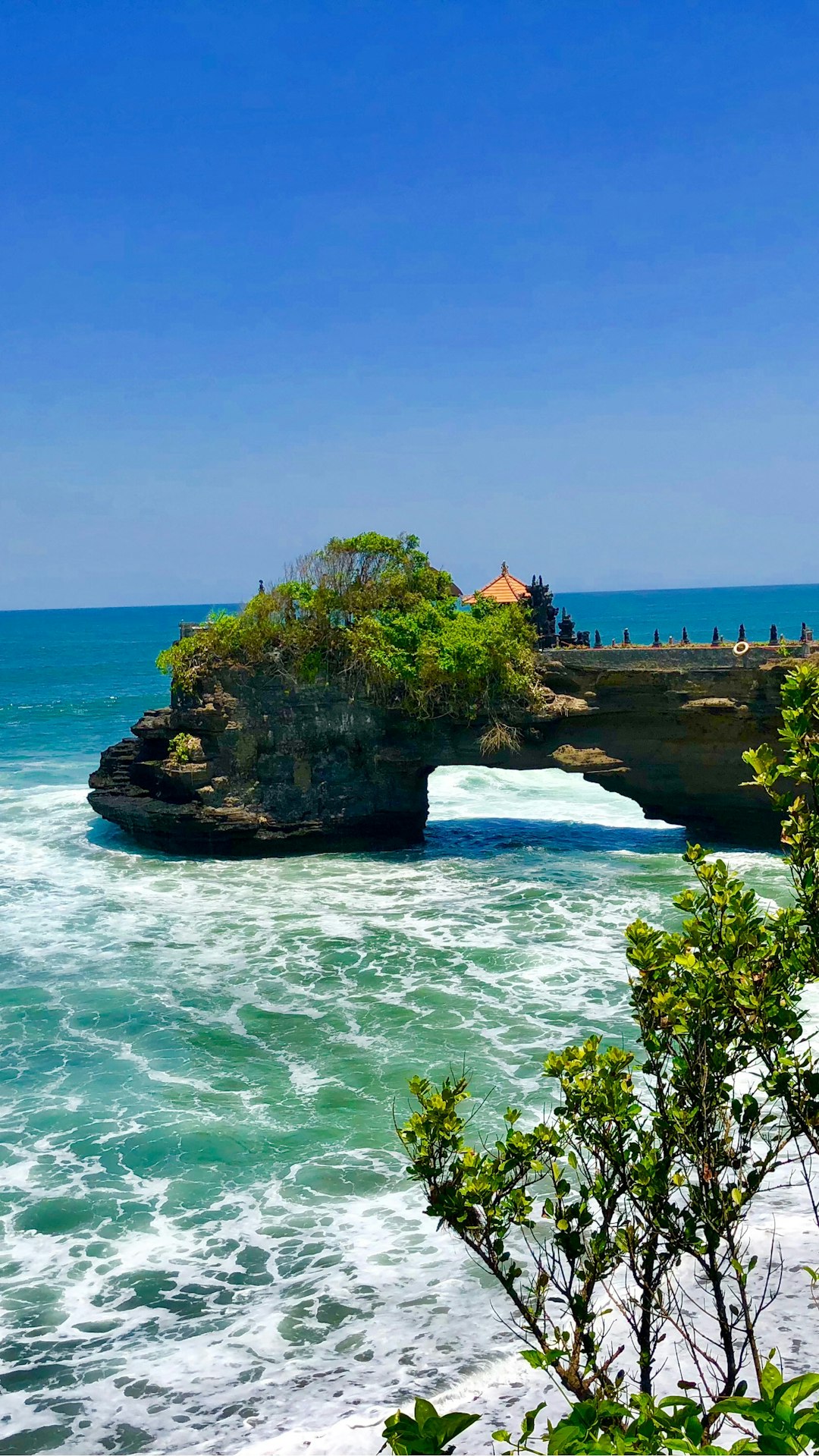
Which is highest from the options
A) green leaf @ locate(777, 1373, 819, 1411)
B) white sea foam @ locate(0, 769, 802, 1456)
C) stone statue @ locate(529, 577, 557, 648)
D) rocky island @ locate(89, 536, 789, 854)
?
stone statue @ locate(529, 577, 557, 648)

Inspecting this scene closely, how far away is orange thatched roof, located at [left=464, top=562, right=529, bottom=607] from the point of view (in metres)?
26.3

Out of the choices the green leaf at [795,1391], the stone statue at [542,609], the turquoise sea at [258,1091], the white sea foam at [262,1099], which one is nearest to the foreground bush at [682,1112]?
the green leaf at [795,1391]

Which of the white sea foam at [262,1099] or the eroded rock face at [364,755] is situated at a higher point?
the eroded rock face at [364,755]

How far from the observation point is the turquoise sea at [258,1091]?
845cm

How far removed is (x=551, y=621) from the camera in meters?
27.6

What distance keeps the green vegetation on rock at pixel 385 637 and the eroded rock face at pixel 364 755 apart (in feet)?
1.72

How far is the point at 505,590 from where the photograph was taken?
26812 mm

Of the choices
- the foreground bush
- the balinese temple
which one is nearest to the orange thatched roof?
the balinese temple

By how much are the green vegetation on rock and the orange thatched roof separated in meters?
1.27

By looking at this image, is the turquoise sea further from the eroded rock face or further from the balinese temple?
the balinese temple

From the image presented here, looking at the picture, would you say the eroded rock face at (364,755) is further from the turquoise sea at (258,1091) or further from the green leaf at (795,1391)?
the green leaf at (795,1391)

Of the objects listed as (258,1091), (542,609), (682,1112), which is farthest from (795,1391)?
(542,609)

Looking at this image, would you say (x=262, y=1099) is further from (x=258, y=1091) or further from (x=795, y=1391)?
(x=795, y=1391)

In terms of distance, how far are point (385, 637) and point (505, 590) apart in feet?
14.2
